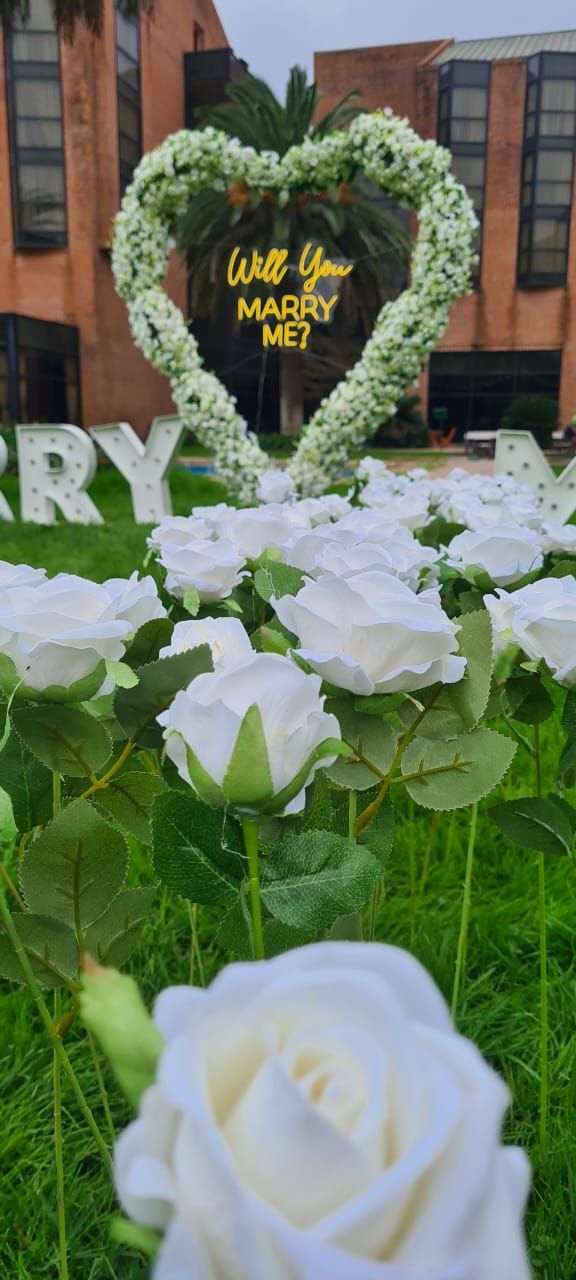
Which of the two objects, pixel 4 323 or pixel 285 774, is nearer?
pixel 285 774

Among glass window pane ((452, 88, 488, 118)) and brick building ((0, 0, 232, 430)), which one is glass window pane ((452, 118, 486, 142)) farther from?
brick building ((0, 0, 232, 430))

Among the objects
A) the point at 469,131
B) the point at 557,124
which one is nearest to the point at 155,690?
the point at 469,131

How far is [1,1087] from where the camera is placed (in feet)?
→ 4.47

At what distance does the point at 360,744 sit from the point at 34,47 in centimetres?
1912

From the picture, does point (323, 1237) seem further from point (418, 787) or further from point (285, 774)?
point (418, 787)

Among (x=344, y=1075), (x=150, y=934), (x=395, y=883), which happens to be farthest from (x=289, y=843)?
(x=395, y=883)

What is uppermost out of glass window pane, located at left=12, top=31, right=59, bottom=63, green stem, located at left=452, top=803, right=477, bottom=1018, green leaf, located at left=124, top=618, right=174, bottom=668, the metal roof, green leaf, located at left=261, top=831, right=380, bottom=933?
the metal roof

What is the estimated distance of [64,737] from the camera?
2.39ft

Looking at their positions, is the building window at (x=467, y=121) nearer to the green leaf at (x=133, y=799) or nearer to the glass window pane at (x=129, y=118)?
the glass window pane at (x=129, y=118)

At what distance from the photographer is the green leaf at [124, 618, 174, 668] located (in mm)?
815

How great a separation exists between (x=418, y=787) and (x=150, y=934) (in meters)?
1.11

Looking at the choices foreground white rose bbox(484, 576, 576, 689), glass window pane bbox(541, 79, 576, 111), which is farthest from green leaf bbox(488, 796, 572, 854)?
glass window pane bbox(541, 79, 576, 111)

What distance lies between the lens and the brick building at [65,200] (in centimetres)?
1619

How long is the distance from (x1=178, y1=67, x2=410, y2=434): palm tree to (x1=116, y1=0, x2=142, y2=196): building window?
1.38m
